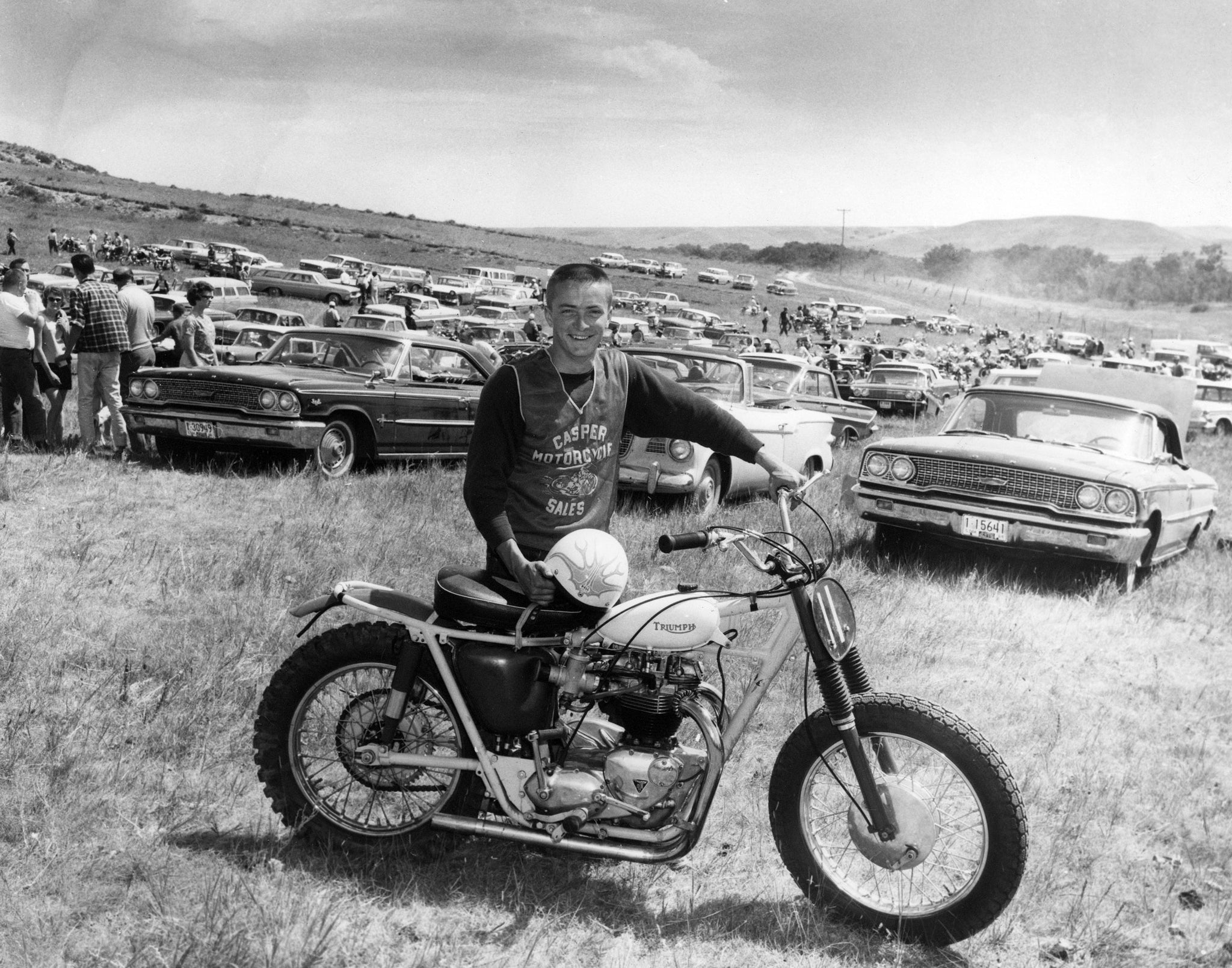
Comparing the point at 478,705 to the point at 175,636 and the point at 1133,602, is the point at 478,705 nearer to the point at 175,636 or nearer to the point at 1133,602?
the point at 175,636

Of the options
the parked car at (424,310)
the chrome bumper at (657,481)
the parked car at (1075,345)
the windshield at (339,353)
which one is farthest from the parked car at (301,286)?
the chrome bumper at (657,481)

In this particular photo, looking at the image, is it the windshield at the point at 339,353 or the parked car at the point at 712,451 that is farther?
the windshield at the point at 339,353

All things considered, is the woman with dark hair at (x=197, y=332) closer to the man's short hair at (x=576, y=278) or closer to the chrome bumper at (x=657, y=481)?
the chrome bumper at (x=657, y=481)

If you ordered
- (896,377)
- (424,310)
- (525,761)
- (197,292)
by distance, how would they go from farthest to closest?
1. (424,310)
2. (896,377)
3. (197,292)
4. (525,761)

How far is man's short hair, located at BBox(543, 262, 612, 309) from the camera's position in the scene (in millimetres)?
3467

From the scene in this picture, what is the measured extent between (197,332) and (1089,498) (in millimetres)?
8421

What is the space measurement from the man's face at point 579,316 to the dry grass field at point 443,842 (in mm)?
1671

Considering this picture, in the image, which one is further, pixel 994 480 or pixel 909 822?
pixel 994 480

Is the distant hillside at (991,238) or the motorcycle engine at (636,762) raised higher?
the distant hillside at (991,238)

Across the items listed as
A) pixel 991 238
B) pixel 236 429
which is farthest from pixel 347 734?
pixel 991 238

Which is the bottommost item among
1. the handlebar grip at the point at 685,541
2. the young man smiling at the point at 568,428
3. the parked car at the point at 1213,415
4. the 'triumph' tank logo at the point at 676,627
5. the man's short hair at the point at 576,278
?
the parked car at the point at 1213,415

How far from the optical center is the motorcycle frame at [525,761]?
332 centimetres

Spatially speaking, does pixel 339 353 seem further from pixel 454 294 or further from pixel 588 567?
pixel 454 294

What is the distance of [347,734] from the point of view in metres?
3.65
